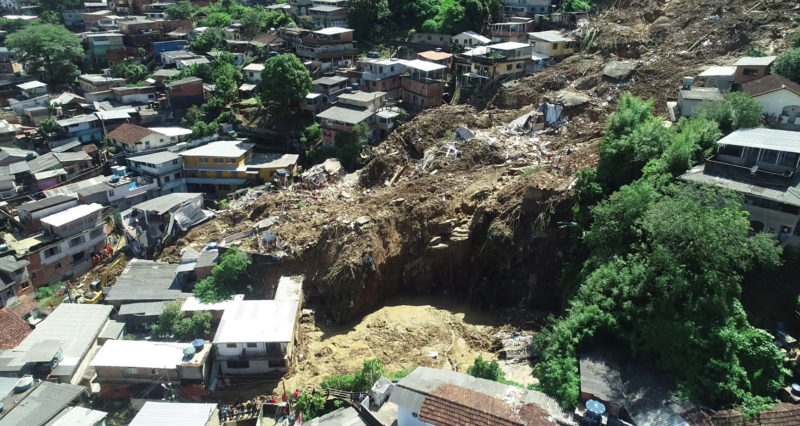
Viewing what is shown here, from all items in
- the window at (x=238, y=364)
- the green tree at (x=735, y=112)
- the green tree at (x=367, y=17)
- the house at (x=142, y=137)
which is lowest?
the window at (x=238, y=364)

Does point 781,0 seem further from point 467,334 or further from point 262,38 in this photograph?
point 262,38

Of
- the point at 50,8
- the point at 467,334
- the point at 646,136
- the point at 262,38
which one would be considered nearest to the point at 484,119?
the point at 646,136

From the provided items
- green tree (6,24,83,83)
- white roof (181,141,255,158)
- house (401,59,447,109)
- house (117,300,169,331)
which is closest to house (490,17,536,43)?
house (401,59,447,109)

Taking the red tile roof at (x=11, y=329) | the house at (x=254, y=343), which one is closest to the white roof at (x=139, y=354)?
the house at (x=254, y=343)

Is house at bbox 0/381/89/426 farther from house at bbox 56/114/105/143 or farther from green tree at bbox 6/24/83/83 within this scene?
green tree at bbox 6/24/83/83

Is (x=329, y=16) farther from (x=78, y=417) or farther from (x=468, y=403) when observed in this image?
(x=468, y=403)

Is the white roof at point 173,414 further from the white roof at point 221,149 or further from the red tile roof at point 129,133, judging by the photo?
the red tile roof at point 129,133

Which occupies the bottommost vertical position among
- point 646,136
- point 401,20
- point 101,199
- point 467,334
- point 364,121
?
point 467,334
